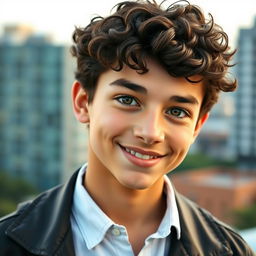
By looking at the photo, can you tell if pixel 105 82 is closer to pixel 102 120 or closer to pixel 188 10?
pixel 102 120

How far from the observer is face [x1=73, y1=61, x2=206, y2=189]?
144 cm

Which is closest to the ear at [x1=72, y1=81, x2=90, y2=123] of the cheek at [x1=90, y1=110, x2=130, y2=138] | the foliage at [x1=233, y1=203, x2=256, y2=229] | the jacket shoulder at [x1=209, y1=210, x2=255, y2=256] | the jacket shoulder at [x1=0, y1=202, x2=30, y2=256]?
the cheek at [x1=90, y1=110, x2=130, y2=138]

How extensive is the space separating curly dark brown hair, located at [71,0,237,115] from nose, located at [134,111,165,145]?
12 centimetres

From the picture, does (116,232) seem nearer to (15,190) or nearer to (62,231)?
(62,231)

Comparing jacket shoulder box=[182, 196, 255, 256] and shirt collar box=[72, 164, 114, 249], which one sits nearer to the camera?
shirt collar box=[72, 164, 114, 249]

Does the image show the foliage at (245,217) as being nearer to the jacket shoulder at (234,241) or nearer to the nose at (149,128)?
the jacket shoulder at (234,241)

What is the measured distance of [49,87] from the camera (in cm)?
2897

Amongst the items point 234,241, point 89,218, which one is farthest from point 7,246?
point 234,241

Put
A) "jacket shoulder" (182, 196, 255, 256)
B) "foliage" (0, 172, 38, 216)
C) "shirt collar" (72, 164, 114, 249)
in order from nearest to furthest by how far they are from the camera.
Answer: "shirt collar" (72, 164, 114, 249)
"jacket shoulder" (182, 196, 255, 256)
"foliage" (0, 172, 38, 216)

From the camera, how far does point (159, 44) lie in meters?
1.42

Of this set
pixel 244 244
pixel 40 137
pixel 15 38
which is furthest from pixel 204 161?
pixel 244 244

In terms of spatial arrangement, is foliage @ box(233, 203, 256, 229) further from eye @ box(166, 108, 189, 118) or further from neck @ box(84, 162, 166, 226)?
eye @ box(166, 108, 189, 118)

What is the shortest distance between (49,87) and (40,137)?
280 cm

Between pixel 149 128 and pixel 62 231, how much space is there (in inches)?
15.5
